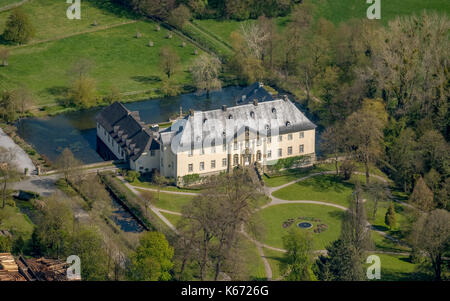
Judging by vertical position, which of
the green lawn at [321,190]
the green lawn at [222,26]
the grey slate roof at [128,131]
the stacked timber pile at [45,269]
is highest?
the green lawn at [222,26]

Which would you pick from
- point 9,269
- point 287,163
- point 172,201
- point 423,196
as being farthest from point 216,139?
point 9,269

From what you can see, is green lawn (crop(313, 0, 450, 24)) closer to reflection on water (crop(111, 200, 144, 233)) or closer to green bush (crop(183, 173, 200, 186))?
green bush (crop(183, 173, 200, 186))

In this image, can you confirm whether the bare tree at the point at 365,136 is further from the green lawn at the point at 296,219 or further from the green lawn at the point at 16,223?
the green lawn at the point at 16,223

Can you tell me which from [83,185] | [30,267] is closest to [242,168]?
[83,185]

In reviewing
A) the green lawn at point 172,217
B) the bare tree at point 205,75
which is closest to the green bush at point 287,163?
the green lawn at point 172,217

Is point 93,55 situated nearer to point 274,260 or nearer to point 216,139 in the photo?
point 216,139

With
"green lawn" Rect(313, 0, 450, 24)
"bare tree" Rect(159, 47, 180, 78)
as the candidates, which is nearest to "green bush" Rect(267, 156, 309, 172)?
"bare tree" Rect(159, 47, 180, 78)
